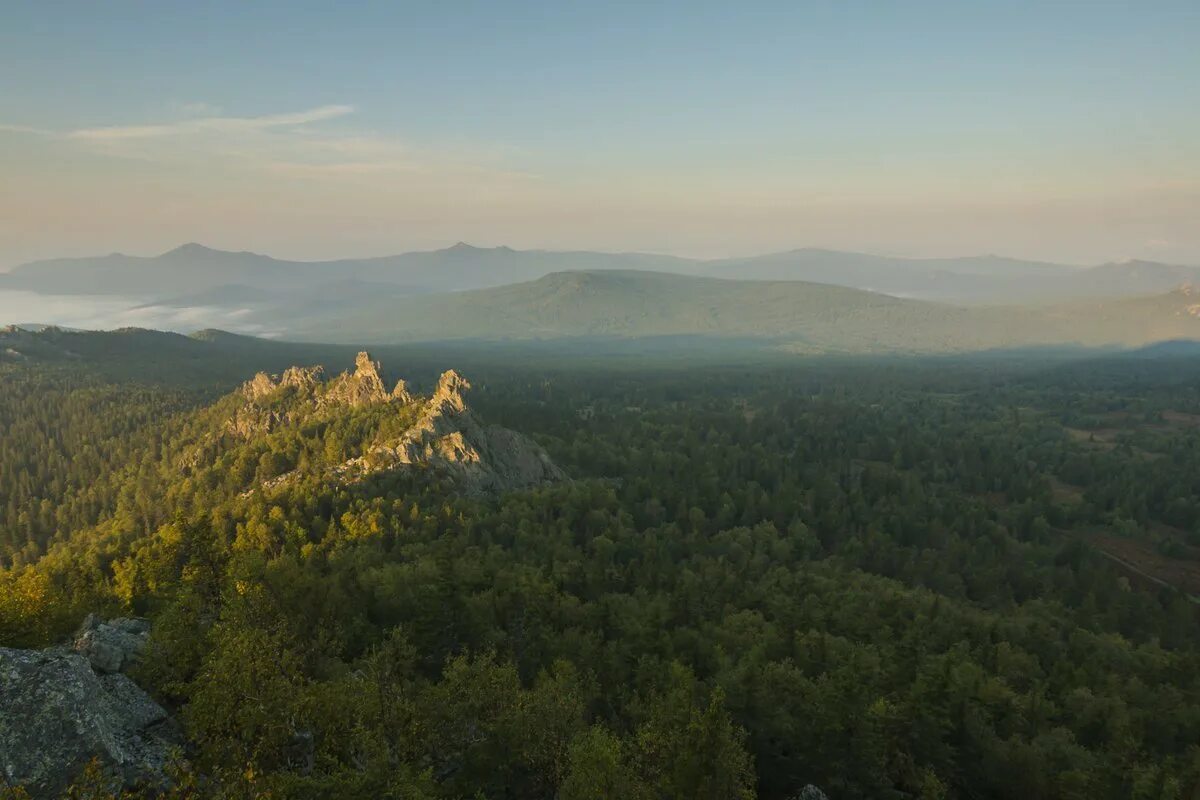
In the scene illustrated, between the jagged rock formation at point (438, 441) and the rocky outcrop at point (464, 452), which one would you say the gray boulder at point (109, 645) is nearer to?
the jagged rock formation at point (438, 441)

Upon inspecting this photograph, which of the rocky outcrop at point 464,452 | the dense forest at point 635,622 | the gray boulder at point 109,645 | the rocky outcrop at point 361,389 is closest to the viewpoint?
the dense forest at point 635,622

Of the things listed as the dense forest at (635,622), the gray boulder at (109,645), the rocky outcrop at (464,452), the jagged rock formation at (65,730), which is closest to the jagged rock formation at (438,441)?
the rocky outcrop at (464,452)

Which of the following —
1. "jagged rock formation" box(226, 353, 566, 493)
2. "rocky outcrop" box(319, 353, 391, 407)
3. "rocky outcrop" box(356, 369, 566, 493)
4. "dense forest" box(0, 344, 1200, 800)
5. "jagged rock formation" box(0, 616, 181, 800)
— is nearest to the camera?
"jagged rock formation" box(0, 616, 181, 800)

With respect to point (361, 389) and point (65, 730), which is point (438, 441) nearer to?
point (361, 389)

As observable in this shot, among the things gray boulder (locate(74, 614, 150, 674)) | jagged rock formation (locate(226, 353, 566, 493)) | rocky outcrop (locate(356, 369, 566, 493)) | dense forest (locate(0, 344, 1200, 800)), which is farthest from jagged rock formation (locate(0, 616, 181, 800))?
rocky outcrop (locate(356, 369, 566, 493))

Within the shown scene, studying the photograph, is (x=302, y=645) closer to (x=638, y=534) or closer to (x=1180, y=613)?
(x=638, y=534)

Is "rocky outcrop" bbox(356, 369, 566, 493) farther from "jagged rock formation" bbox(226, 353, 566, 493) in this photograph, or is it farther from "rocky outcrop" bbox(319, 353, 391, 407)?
"rocky outcrop" bbox(319, 353, 391, 407)

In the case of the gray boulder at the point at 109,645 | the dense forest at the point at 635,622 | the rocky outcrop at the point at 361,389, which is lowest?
the dense forest at the point at 635,622

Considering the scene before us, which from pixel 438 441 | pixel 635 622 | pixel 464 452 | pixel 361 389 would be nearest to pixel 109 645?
pixel 635 622
